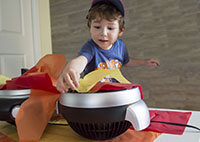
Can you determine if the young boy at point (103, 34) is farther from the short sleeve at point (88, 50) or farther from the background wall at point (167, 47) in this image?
the background wall at point (167, 47)

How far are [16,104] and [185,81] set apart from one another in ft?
5.35

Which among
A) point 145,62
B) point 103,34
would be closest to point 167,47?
point 145,62

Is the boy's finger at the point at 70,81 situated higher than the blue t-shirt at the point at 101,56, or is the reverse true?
the blue t-shirt at the point at 101,56

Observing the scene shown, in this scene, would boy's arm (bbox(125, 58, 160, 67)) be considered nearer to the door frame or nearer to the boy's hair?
the boy's hair

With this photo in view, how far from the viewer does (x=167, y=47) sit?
1816 mm

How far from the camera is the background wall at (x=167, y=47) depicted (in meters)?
1.72

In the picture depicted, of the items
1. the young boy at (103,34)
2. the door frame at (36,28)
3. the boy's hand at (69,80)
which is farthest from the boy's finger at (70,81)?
the door frame at (36,28)

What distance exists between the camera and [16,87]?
18.8 inches

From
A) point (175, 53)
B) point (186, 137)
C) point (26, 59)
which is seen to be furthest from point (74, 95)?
point (26, 59)

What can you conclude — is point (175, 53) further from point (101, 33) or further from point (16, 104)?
point (16, 104)

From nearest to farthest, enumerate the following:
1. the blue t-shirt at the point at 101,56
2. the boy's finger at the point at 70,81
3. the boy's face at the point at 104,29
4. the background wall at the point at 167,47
Answer: the boy's finger at the point at 70,81
the boy's face at the point at 104,29
the blue t-shirt at the point at 101,56
the background wall at the point at 167,47

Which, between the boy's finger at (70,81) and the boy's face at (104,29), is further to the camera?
the boy's face at (104,29)

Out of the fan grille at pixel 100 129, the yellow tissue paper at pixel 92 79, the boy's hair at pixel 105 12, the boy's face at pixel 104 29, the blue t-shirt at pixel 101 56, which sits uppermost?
the boy's hair at pixel 105 12

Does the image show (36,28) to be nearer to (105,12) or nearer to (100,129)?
(105,12)
